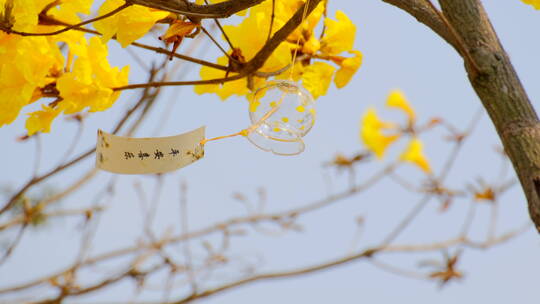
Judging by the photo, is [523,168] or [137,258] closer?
[523,168]

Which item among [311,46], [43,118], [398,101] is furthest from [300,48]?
[398,101]

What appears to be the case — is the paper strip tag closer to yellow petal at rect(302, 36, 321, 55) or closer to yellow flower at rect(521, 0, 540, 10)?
yellow petal at rect(302, 36, 321, 55)

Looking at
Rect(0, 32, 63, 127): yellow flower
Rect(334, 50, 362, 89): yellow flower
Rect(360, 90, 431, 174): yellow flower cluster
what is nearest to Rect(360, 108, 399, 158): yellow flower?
Rect(360, 90, 431, 174): yellow flower cluster

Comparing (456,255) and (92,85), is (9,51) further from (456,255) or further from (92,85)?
(456,255)

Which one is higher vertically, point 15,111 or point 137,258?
point 15,111

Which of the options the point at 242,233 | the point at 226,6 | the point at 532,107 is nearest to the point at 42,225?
the point at 242,233

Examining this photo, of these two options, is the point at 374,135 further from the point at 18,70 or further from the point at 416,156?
the point at 18,70

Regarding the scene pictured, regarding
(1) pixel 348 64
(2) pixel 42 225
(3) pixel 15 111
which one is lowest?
(2) pixel 42 225
